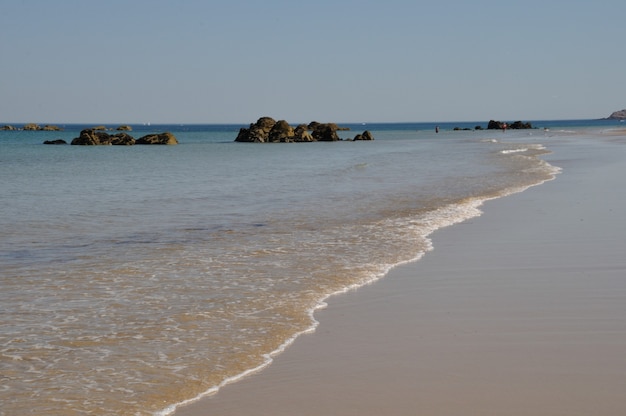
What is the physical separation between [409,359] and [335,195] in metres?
14.8

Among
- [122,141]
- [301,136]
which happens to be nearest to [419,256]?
[122,141]

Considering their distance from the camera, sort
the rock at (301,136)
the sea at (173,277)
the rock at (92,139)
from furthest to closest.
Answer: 1. the rock at (301,136)
2. the rock at (92,139)
3. the sea at (173,277)

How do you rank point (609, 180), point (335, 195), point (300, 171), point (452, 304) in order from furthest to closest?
point (300, 171), point (609, 180), point (335, 195), point (452, 304)

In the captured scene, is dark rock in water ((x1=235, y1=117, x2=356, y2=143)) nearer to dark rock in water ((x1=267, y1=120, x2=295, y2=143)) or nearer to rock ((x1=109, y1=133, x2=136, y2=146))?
dark rock in water ((x1=267, y1=120, x2=295, y2=143))

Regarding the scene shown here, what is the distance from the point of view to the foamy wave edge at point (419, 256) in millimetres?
5574

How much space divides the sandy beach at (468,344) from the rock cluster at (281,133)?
7551 centimetres

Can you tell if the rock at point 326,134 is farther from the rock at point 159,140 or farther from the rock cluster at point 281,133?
the rock at point 159,140

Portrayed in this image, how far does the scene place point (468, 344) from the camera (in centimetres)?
646

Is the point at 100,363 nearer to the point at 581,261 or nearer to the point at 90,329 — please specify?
the point at 90,329

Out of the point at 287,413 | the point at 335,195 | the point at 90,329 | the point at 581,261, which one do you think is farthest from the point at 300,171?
A: the point at 287,413

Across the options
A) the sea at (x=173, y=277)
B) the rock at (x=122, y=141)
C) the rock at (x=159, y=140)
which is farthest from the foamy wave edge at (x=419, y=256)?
the rock at (x=122, y=141)

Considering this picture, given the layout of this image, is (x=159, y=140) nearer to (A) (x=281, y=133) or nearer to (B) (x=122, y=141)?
(B) (x=122, y=141)

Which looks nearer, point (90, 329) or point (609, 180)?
point (90, 329)

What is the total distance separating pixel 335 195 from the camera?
2084cm
